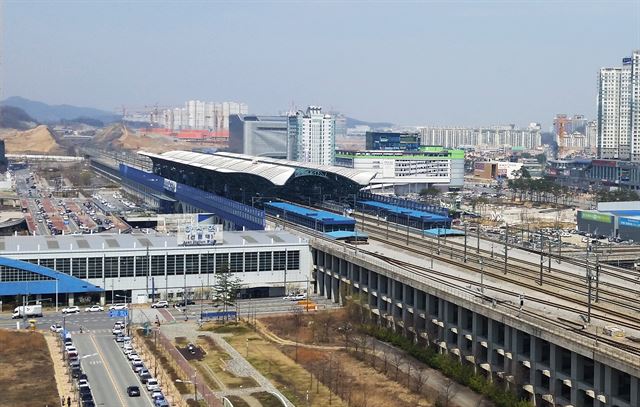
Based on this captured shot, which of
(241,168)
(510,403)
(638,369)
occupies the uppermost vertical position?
(241,168)

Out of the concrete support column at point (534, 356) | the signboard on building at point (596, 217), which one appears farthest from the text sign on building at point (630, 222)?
the concrete support column at point (534, 356)

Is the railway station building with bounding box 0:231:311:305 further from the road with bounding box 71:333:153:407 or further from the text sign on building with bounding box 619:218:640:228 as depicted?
the text sign on building with bounding box 619:218:640:228

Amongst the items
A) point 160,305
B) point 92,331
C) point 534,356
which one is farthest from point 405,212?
point 534,356

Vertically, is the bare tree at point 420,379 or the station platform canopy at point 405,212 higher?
the station platform canopy at point 405,212

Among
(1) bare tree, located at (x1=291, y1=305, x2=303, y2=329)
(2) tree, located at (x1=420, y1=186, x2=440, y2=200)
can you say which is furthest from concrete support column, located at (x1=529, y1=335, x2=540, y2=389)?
(2) tree, located at (x1=420, y1=186, x2=440, y2=200)

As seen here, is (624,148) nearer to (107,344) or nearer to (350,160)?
A: (350,160)

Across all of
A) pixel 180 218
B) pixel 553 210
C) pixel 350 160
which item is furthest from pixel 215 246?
pixel 350 160

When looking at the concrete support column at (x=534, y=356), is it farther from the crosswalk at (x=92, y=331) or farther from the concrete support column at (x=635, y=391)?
the crosswalk at (x=92, y=331)
